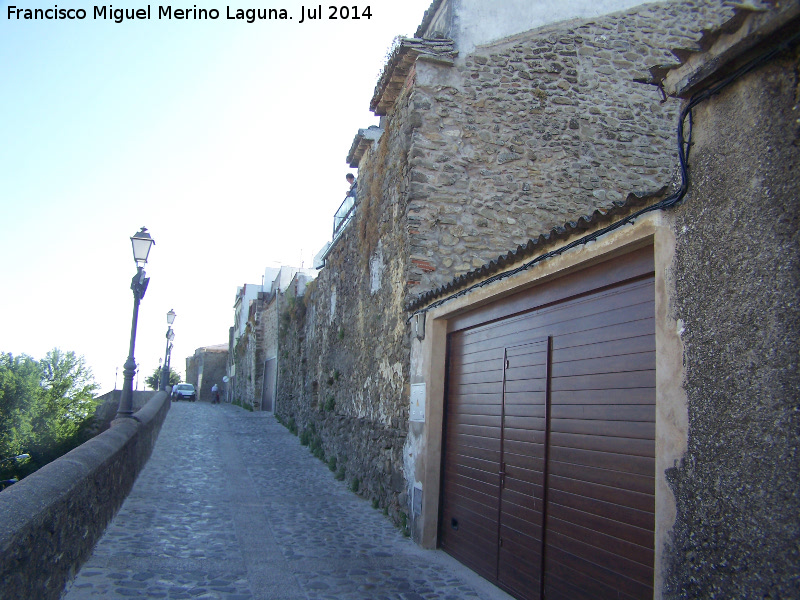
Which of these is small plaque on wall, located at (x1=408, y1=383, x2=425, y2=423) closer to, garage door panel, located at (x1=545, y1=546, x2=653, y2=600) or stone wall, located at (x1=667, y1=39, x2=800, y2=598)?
garage door panel, located at (x1=545, y1=546, x2=653, y2=600)

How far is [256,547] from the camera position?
6.55 metres

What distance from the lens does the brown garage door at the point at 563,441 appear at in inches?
159

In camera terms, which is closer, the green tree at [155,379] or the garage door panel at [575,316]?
the garage door panel at [575,316]

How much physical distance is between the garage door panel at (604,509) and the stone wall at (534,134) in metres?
4.11

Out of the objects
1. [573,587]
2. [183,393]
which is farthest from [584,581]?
[183,393]

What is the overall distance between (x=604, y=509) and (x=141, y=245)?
28.4ft

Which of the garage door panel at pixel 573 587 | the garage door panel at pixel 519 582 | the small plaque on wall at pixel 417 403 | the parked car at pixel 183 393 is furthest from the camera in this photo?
the parked car at pixel 183 393

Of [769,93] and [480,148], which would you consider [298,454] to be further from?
[769,93]

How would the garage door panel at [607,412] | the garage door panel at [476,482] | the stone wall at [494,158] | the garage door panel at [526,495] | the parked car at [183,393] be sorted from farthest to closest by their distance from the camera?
the parked car at [183,393] < the stone wall at [494,158] < the garage door panel at [476,482] < the garage door panel at [526,495] < the garage door panel at [607,412]

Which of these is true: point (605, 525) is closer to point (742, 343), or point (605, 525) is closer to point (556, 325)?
point (556, 325)

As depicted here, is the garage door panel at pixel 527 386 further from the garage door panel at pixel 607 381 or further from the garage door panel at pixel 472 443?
the garage door panel at pixel 472 443

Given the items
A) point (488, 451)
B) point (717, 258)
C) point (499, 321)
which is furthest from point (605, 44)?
point (717, 258)

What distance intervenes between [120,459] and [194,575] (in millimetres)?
2491

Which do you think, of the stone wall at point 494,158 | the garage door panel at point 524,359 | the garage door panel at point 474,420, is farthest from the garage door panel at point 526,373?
the stone wall at point 494,158
